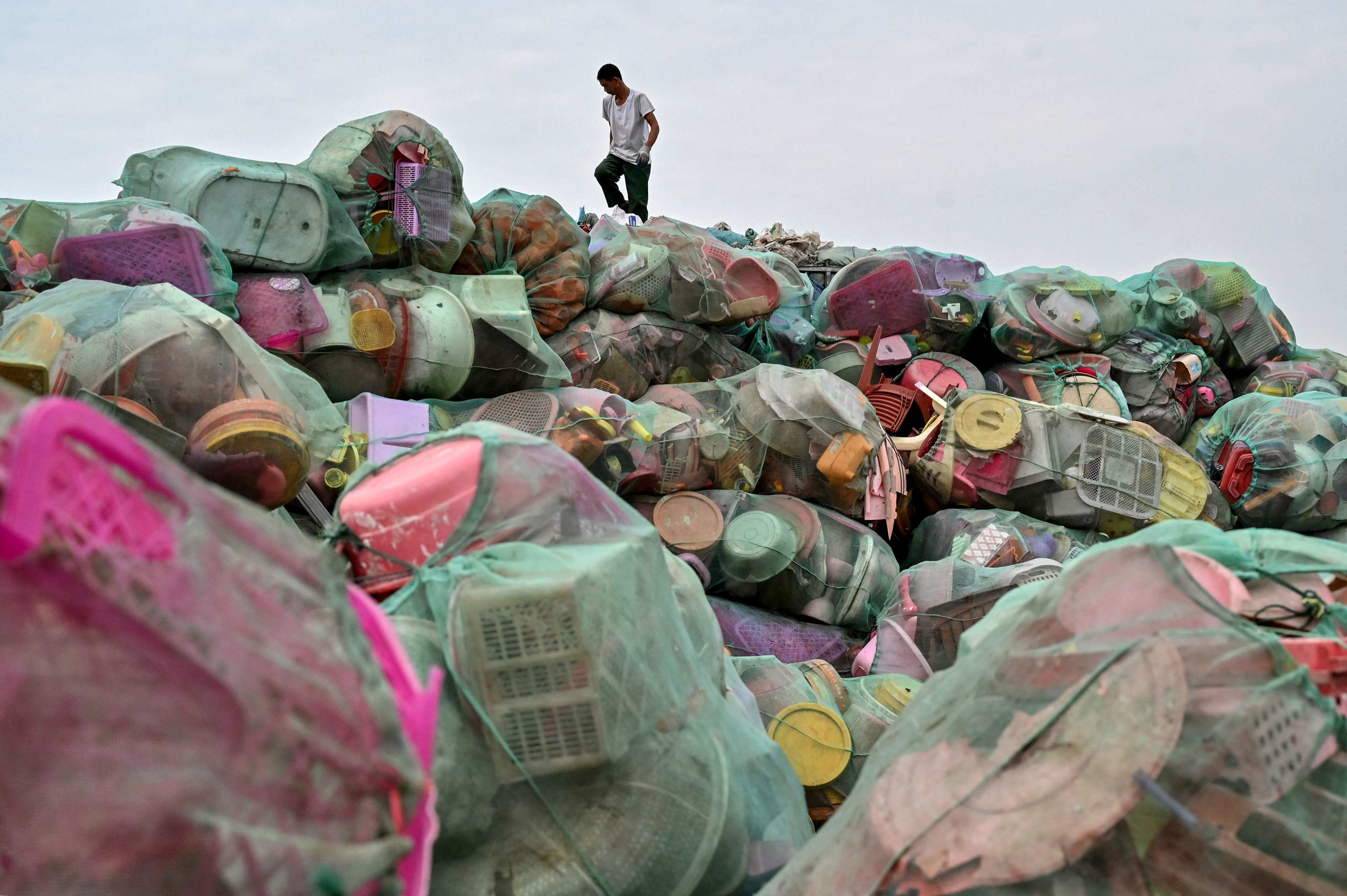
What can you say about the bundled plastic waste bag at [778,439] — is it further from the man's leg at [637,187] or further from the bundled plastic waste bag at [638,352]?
the man's leg at [637,187]

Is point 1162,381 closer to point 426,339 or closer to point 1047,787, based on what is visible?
point 426,339

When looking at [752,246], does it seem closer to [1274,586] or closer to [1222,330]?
A: [1222,330]

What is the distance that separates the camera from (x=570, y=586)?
1.92 metres

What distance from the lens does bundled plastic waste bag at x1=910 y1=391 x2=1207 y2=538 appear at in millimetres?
5156

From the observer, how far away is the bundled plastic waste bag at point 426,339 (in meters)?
4.25

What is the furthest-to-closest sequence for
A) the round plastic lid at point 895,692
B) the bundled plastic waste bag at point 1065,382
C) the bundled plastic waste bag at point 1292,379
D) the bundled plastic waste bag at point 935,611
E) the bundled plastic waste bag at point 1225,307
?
the bundled plastic waste bag at point 1225,307 → the bundled plastic waste bag at point 1292,379 → the bundled plastic waste bag at point 1065,382 → the bundled plastic waste bag at point 935,611 → the round plastic lid at point 895,692

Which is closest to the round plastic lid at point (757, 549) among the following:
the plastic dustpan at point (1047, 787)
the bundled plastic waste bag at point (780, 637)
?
the bundled plastic waste bag at point (780, 637)

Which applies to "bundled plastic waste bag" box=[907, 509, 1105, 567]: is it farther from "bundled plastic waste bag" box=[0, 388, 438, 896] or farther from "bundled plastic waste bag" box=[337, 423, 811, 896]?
"bundled plastic waste bag" box=[0, 388, 438, 896]

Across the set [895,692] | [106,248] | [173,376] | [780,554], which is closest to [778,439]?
[780,554]

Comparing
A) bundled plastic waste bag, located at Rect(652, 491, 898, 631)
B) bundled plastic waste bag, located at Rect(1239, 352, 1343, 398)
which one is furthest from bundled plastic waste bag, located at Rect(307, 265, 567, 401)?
bundled plastic waste bag, located at Rect(1239, 352, 1343, 398)

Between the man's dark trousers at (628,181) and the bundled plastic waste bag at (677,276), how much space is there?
1465mm

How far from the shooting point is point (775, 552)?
441cm

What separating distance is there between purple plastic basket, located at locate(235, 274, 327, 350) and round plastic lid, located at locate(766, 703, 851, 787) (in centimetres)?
235

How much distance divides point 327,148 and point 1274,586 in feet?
13.2
